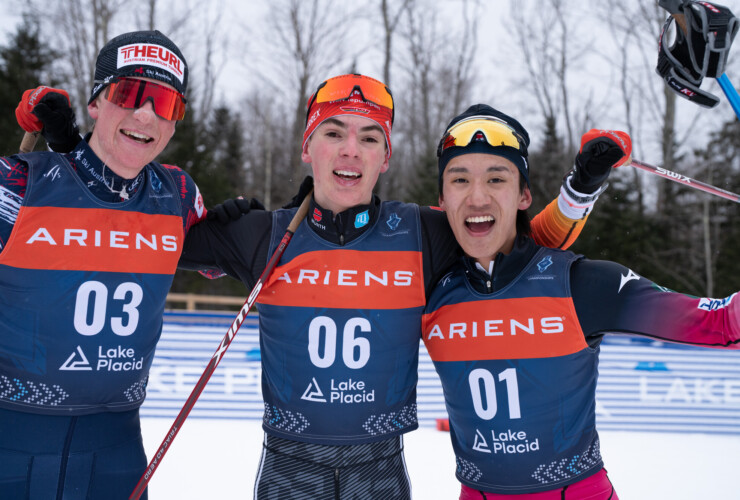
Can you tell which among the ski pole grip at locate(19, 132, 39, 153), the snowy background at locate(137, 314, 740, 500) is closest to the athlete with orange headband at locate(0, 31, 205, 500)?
the ski pole grip at locate(19, 132, 39, 153)

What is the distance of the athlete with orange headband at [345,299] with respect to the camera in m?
2.42

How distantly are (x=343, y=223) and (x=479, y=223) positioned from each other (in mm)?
612

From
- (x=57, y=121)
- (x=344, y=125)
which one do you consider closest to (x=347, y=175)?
(x=344, y=125)

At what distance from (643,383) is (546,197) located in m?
15.2

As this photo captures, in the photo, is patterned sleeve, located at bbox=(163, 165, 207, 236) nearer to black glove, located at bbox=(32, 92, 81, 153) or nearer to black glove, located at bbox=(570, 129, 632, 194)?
black glove, located at bbox=(32, 92, 81, 153)

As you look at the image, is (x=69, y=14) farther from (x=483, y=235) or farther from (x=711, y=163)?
(x=711, y=163)

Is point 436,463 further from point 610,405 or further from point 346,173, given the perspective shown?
point 346,173

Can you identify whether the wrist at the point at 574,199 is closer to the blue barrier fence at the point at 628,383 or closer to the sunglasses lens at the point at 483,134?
the sunglasses lens at the point at 483,134

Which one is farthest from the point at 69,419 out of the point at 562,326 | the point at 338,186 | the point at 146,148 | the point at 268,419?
the point at 562,326

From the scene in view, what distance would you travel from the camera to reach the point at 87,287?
2.35 meters

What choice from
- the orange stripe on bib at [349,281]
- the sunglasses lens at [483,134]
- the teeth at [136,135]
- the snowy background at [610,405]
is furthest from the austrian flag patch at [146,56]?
the snowy background at [610,405]

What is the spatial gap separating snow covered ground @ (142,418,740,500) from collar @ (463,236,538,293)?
3145 millimetres

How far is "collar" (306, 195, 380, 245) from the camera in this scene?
2.60 m

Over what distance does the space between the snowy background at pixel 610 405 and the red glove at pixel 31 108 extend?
13.3ft
